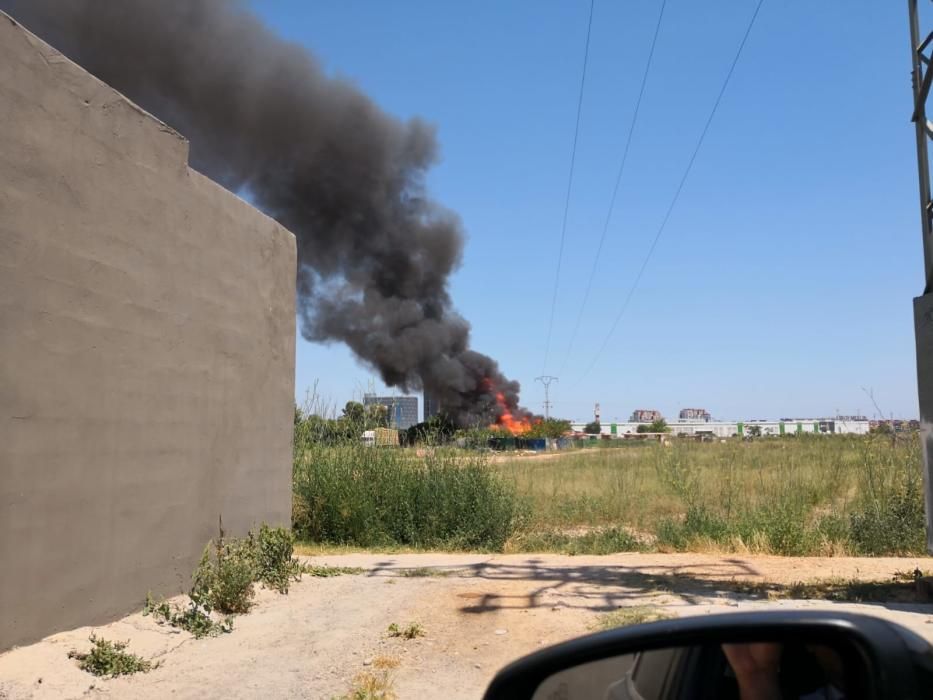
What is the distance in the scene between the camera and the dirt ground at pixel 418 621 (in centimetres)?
527

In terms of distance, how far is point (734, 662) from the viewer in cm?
165

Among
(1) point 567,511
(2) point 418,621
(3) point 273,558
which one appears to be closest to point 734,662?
(2) point 418,621

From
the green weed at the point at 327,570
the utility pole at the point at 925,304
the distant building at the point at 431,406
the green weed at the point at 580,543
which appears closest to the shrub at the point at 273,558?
the green weed at the point at 327,570

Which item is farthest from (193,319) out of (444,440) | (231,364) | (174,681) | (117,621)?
(444,440)

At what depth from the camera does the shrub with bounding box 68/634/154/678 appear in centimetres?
532

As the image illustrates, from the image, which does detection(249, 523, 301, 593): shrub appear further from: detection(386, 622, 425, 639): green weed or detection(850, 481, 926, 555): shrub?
detection(850, 481, 926, 555): shrub

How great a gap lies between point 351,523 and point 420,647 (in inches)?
230

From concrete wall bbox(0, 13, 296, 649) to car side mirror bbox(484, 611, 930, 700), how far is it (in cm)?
442

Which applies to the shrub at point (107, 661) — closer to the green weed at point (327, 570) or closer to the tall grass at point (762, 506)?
the green weed at point (327, 570)

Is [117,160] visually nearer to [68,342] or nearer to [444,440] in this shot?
[68,342]

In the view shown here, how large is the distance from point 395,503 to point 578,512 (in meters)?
3.63

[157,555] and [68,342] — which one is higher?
[68,342]

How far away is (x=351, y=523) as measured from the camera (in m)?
12.0

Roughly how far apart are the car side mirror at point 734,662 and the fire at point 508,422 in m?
49.5
